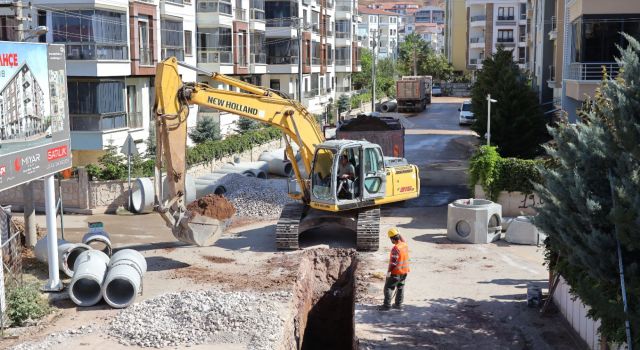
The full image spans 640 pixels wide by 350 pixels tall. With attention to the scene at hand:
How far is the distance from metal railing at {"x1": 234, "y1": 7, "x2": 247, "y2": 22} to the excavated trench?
96.9ft

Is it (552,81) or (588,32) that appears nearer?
(588,32)

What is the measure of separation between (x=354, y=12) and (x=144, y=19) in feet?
156

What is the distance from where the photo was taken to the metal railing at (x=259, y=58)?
49950mm

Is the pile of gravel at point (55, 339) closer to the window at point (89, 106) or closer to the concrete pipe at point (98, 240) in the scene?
the concrete pipe at point (98, 240)

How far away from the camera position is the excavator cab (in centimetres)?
2030

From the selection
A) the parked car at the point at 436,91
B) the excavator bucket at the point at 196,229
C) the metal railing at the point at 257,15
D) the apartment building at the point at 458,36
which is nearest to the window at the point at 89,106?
the excavator bucket at the point at 196,229

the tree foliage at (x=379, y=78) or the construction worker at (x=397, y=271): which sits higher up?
the tree foliage at (x=379, y=78)

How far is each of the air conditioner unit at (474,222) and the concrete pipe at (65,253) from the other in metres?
9.76

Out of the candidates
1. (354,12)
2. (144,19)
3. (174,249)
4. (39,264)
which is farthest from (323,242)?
(354,12)

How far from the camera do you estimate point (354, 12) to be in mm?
79438

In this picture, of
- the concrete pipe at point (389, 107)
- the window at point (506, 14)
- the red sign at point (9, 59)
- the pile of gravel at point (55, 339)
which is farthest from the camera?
the window at point (506, 14)

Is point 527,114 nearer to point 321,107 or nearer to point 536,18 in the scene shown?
point 536,18

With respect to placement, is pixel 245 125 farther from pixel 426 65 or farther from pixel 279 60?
pixel 426 65

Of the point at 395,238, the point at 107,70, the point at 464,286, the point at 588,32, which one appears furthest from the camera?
the point at 107,70
